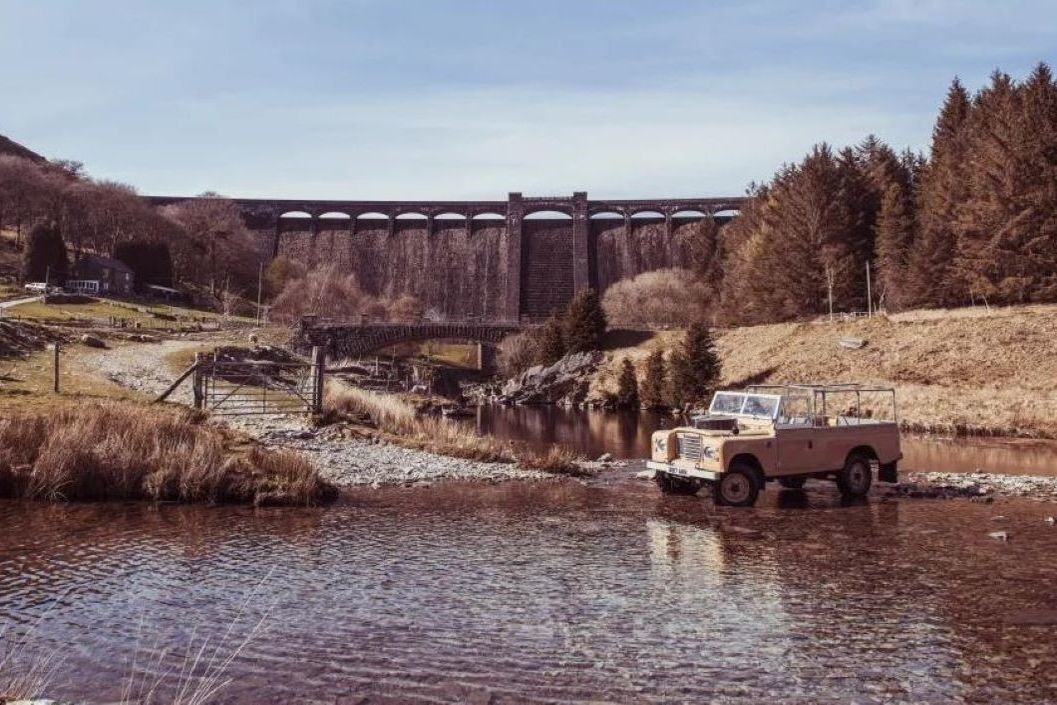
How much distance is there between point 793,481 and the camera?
78.2 ft

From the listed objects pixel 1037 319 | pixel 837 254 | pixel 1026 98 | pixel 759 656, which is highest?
pixel 1026 98

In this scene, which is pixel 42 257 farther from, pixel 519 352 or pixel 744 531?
pixel 744 531

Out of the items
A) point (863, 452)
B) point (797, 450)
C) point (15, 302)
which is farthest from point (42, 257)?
point (863, 452)

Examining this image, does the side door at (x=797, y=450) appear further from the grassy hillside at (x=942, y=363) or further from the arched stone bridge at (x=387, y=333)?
the arched stone bridge at (x=387, y=333)

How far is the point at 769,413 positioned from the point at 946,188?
57867 millimetres

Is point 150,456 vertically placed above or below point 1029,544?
above

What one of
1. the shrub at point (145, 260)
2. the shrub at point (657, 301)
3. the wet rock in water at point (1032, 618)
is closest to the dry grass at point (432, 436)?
the wet rock in water at point (1032, 618)

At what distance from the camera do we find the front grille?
21.9 meters

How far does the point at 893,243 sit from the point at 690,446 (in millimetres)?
60510

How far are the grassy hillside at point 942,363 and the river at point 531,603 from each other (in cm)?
2716

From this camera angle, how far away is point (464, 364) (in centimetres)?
13050

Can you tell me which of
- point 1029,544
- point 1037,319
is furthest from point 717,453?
point 1037,319

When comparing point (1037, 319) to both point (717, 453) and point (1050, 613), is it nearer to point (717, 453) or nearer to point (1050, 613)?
point (717, 453)

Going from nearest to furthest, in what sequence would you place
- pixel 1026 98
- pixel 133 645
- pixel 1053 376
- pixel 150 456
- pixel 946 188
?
pixel 133 645
pixel 150 456
pixel 1053 376
pixel 1026 98
pixel 946 188
